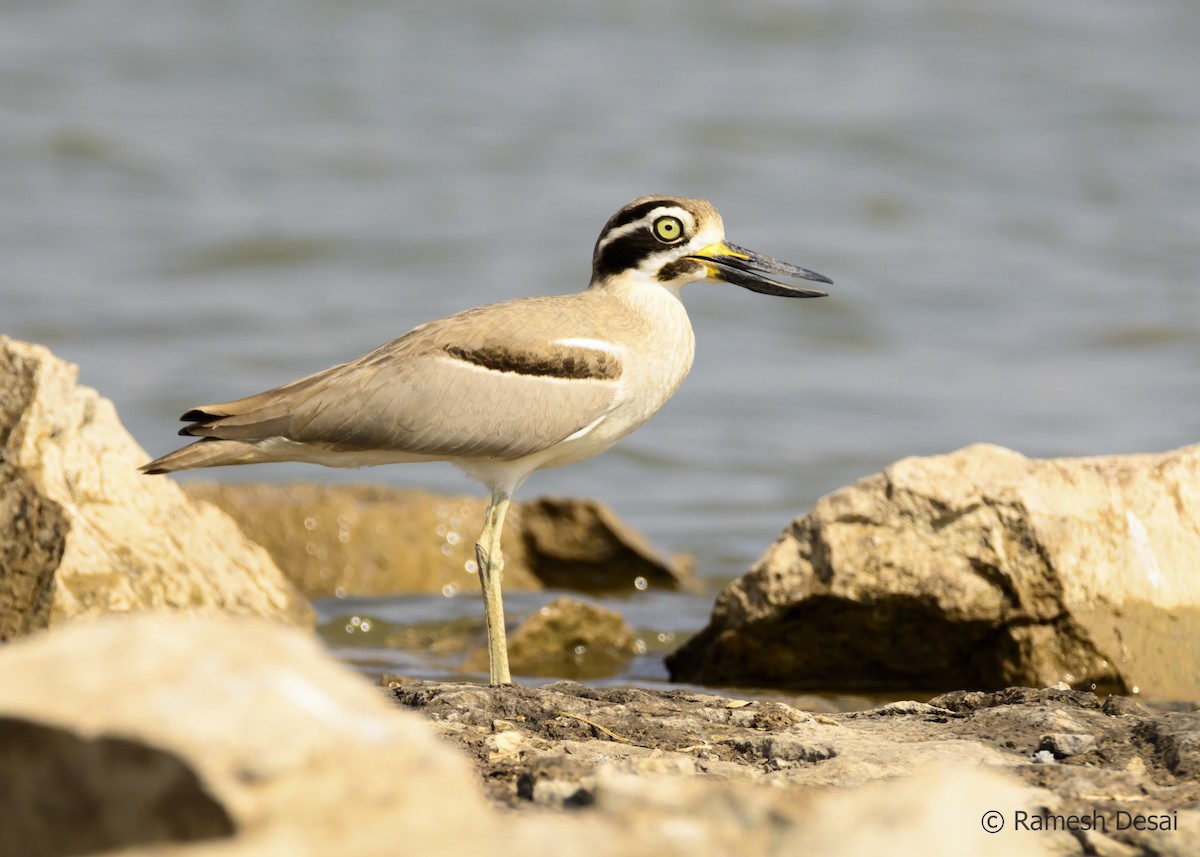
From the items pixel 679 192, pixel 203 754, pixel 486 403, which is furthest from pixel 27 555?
pixel 679 192

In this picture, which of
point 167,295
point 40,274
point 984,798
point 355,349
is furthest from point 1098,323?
point 984,798

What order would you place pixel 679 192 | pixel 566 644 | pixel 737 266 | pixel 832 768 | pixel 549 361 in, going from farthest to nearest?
pixel 679 192 < pixel 566 644 < pixel 737 266 < pixel 549 361 < pixel 832 768

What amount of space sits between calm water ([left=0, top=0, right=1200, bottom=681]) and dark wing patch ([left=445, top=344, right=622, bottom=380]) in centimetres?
284

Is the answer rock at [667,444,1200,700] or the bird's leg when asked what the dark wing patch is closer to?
the bird's leg

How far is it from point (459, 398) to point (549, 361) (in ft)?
1.38

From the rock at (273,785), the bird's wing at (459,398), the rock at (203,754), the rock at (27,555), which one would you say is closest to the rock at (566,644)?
the bird's wing at (459,398)

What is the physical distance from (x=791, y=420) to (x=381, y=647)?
6603mm

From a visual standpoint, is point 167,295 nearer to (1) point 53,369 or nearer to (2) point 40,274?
(2) point 40,274

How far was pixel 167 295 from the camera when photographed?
1738 cm

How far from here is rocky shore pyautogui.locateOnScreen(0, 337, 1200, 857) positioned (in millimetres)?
2641

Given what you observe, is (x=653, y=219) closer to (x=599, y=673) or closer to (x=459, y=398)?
(x=459, y=398)

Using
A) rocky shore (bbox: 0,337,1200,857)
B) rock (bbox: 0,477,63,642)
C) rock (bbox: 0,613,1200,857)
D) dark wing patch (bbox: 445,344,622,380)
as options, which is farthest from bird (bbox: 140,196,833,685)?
rock (bbox: 0,613,1200,857)

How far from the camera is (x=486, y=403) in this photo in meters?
6.95

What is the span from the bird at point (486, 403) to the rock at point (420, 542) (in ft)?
10.2
